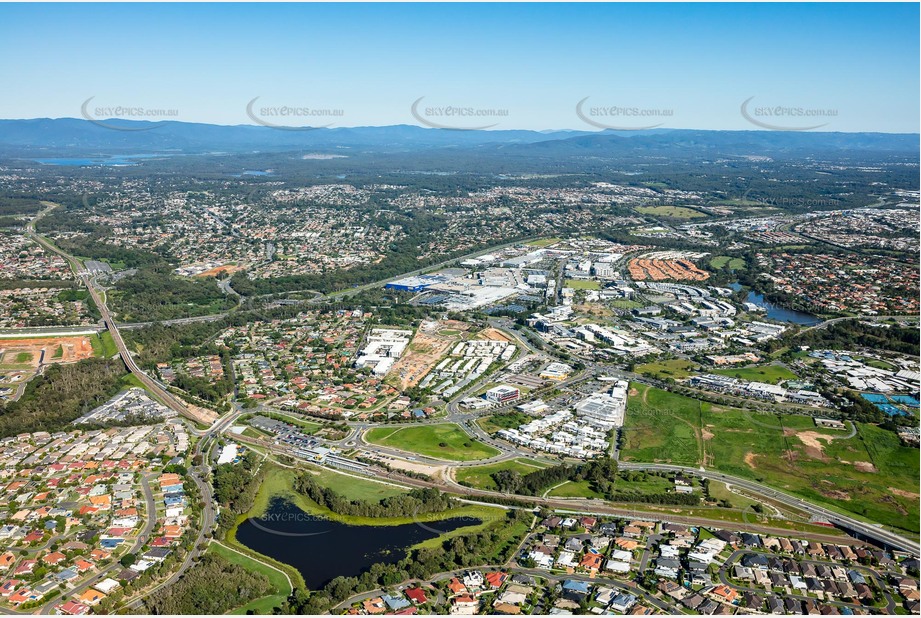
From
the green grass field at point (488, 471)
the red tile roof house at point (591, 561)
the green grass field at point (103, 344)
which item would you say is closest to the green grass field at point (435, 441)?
the green grass field at point (488, 471)

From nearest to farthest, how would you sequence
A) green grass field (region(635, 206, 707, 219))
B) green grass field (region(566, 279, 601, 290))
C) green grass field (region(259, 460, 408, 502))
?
green grass field (region(259, 460, 408, 502))
green grass field (region(566, 279, 601, 290))
green grass field (region(635, 206, 707, 219))

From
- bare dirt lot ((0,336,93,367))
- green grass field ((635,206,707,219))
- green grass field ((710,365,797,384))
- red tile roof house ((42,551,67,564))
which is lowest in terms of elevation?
green grass field ((710,365,797,384))

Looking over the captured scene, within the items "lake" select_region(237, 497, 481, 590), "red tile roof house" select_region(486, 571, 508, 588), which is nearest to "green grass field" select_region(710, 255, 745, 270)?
"lake" select_region(237, 497, 481, 590)

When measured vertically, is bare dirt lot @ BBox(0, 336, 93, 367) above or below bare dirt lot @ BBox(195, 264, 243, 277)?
below

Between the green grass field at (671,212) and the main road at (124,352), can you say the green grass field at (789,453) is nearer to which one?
the main road at (124,352)

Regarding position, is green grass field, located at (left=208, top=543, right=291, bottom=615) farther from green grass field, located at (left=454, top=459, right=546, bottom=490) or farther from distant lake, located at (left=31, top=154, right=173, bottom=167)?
distant lake, located at (left=31, top=154, right=173, bottom=167)
